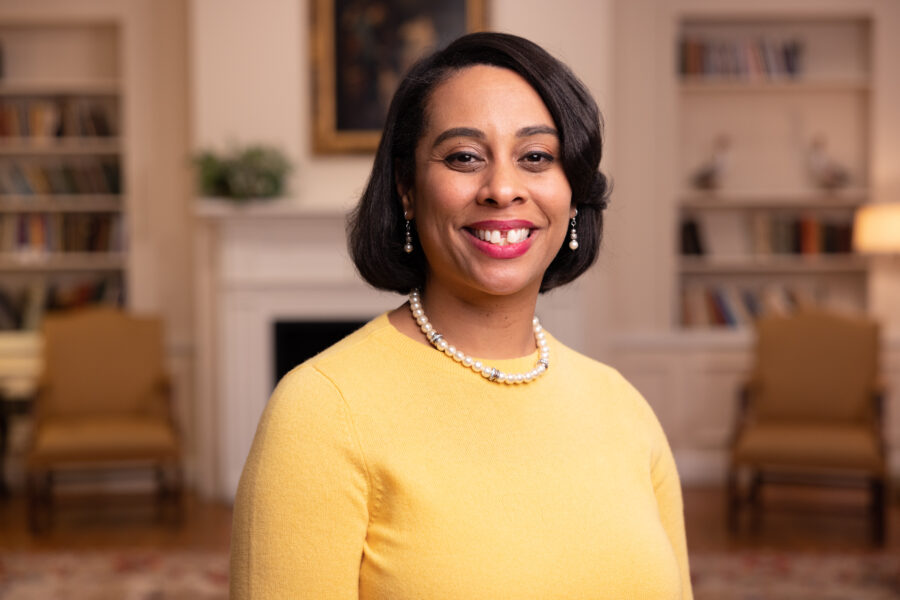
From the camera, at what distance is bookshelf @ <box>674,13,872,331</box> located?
6332mm

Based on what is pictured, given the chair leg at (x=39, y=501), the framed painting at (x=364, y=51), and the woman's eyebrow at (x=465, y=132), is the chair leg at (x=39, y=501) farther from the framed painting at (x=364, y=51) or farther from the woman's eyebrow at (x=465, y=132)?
the woman's eyebrow at (x=465, y=132)

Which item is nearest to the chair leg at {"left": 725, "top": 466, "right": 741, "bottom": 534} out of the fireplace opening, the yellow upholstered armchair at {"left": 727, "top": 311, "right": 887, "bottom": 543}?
the yellow upholstered armchair at {"left": 727, "top": 311, "right": 887, "bottom": 543}

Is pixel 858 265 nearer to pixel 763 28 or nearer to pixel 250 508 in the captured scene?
pixel 763 28

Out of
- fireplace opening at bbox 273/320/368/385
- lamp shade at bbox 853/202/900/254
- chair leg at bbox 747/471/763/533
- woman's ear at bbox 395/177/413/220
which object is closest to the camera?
woman's ear at bbox 395/177/413/220

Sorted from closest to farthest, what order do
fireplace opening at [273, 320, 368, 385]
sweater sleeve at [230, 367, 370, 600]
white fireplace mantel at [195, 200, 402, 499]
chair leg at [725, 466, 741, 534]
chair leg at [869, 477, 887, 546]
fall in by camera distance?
1. sweater sleeve at [230, 367, 370, 600]
2. chair leg at [869, 477, 887, 546]
3. chair leg at [725, 466, 741, 534]
4. white fireplace mantel at [195, 200, 402, 499]
5. fireplace opening at [273, 320, 368, 385]

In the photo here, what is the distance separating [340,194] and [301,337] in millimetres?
833

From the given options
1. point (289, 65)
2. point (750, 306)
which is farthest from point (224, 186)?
point (750, 306)

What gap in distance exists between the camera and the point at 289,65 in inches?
230

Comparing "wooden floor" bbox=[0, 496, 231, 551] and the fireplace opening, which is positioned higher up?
the fireplace opening

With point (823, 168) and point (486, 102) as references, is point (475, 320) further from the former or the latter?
point (823, 168)

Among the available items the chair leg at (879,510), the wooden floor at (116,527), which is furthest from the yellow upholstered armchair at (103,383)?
the chair leg at (879,510)

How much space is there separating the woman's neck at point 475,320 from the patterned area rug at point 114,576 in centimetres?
319

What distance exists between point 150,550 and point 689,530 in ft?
8.52

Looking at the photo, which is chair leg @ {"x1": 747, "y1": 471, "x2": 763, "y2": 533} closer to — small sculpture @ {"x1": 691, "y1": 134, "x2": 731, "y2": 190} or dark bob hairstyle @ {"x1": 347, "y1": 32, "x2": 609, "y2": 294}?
small sculpture @ {"x1": 691, "y1": 134, "x2": 731, "y2": 190}
